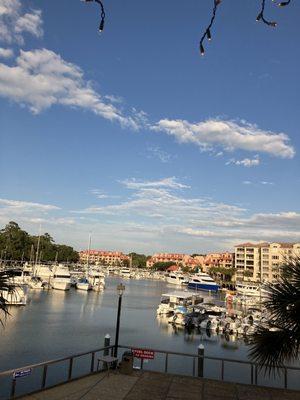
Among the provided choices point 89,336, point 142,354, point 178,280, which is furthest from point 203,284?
point 142,354

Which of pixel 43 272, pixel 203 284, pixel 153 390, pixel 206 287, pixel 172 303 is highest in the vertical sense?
pixel 43 272

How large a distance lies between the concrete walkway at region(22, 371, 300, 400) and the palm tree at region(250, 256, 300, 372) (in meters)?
3.30

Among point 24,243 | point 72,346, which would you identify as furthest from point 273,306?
point 24,243

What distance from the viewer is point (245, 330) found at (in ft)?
159

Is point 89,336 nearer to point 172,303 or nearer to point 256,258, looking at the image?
point 172,303

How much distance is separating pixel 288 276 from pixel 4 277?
7.73m

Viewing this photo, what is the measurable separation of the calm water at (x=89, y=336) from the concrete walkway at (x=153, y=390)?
50.6ft

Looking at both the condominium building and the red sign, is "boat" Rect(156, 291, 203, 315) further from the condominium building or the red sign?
the condominium building

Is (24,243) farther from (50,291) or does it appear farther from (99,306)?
(99,306)

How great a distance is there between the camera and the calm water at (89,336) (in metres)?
32.1

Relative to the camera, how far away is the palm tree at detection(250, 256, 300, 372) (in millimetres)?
10242

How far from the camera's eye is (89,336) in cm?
4403

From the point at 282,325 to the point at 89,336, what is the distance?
121 feet

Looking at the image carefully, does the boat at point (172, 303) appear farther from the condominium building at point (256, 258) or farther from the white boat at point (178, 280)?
the condominium building at point (256, 258)
